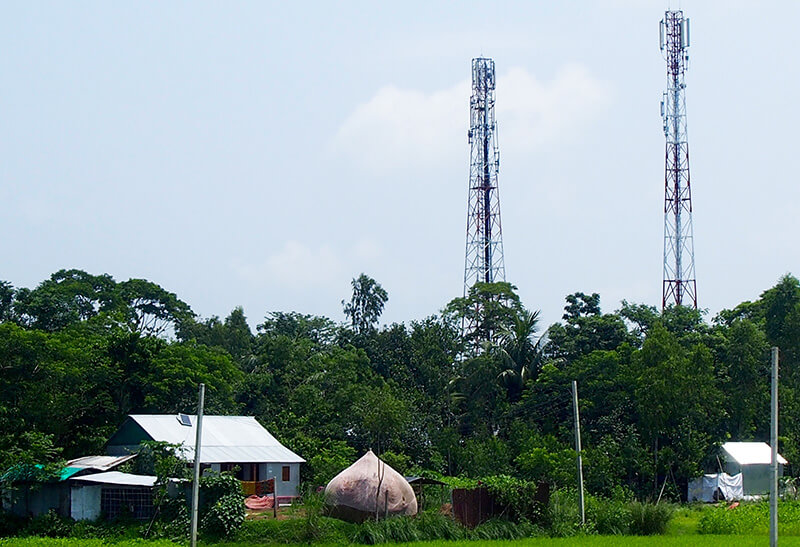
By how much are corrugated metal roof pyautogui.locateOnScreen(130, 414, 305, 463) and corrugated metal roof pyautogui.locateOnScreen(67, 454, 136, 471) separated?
2.03m

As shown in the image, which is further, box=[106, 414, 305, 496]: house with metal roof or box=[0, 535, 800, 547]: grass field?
box=[106, 414, 305, 496]: house with metal roof

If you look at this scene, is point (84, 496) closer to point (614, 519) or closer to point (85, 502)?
point (85, 502)

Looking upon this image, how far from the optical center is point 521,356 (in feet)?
165

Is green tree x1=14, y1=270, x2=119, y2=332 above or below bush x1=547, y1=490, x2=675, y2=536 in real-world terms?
above

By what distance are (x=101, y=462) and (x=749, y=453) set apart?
88.8 ft

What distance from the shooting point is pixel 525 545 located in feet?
89.7

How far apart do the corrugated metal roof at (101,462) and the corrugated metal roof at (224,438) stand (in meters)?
2.03

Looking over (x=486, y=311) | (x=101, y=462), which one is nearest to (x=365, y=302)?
(x=486, y=311)

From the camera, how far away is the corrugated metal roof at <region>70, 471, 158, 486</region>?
3097 cm

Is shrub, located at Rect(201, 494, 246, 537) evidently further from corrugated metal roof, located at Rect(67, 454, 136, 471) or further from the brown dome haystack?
corrugated metal roof, located at Rect(67, 454, 136, 471)

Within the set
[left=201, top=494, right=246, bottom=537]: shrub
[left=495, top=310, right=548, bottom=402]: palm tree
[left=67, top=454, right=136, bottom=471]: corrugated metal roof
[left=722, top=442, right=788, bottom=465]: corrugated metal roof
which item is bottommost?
[left=201, top=494, right=246, bottom=537]: shrub

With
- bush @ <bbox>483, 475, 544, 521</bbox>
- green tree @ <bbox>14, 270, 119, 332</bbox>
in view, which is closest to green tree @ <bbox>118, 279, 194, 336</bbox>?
green tree @ <bbox>14, 270, 119, 332</bbox>

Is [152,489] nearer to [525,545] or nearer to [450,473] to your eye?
[525,545]

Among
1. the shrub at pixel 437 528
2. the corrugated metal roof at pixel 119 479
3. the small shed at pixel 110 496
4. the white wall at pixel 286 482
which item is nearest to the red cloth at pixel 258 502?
the white wall at pixel 286 482
